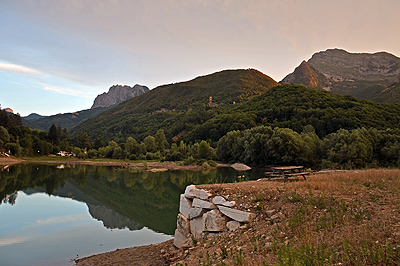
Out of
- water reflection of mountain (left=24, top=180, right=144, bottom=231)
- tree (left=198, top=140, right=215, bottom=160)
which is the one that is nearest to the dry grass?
water reflection of mountain (left=24, top=180, right=144, bottom=231)

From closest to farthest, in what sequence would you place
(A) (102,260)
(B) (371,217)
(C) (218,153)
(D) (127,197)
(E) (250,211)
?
(B) (371,217), (E) (250,211), (A) (102,260), (D) (127,197), (C) (218,153)

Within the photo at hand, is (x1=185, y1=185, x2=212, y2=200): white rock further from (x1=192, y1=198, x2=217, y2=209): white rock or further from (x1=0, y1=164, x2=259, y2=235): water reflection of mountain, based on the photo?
(x1=0, y1=164, x2=259, y2=235): water reflection of mountain

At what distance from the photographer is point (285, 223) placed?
28.3 ft

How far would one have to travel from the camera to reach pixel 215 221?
1038 cm

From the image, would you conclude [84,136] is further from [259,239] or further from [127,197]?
[259,239]

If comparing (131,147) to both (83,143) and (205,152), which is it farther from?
(83,143)

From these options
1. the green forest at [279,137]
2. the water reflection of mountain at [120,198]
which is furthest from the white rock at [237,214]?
the green forest at [279,137]

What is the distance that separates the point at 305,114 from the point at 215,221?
93.0 m

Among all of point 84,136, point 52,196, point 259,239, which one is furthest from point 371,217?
point 84,136

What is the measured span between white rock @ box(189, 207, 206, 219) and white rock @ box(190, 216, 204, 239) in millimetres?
158

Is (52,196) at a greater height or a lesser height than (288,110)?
lesser

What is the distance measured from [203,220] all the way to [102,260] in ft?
17.9

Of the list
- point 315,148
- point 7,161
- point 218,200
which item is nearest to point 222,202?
point 218,200

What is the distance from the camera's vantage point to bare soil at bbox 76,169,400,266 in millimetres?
5891
